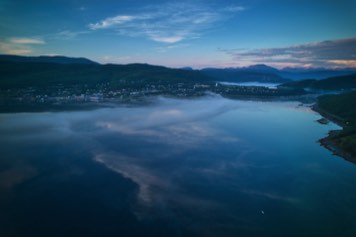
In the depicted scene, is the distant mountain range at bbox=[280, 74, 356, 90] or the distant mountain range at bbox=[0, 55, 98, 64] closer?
the distant mountain range at bbox=[280, 74, 356, 90]

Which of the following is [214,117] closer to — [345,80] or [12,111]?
[12,111]

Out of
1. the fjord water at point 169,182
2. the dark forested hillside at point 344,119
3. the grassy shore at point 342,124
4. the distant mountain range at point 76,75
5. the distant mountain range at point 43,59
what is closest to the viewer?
the fjord water at point 169,182

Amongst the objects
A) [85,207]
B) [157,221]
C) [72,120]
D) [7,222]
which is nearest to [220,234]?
[157,221]

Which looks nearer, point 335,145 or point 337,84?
point 335,145

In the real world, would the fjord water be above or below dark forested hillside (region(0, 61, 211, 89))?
below

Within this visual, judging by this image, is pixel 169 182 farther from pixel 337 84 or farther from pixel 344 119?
pixel 337 84

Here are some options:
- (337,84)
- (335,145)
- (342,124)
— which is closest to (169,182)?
(335,145)

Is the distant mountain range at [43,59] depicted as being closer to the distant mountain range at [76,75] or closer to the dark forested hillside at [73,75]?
the distant mountain range at [76,75]

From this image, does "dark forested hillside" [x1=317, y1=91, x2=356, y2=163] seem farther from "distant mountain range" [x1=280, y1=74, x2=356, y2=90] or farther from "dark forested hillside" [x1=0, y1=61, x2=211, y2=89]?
"dark forested hillside" [x1=0, y1=61, x2=211, y2=89]

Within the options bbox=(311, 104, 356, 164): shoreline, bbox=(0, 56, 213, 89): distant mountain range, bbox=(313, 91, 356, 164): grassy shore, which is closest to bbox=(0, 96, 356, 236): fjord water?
bbox=(311, 104, 356, 164): shoreline

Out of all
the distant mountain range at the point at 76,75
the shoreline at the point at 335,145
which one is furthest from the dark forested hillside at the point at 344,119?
the distant mountain range at the point at 76,75
